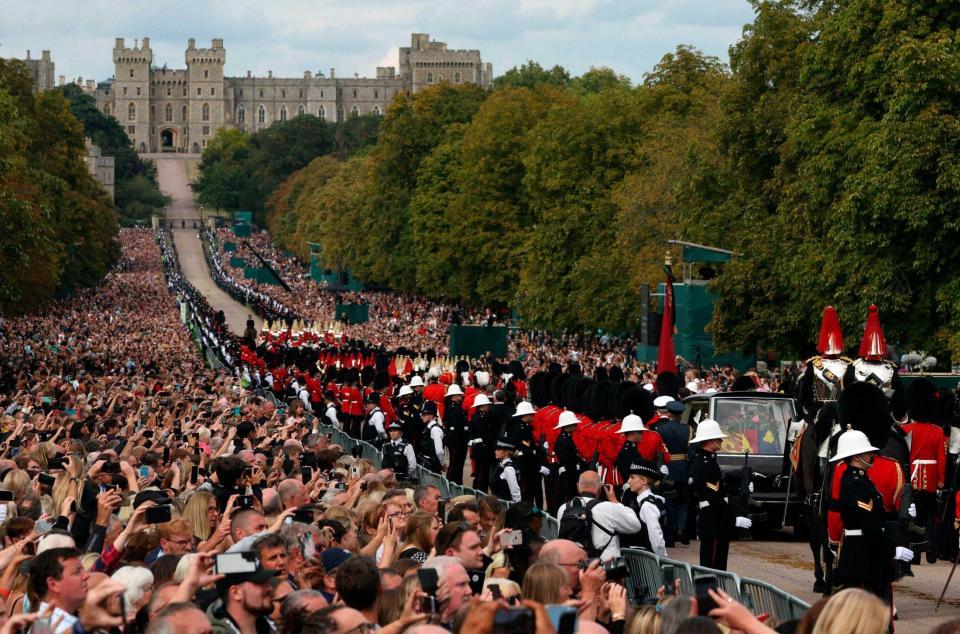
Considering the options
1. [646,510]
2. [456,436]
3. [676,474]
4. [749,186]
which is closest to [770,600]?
[646,510]

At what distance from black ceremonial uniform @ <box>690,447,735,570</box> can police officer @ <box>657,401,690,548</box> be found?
1.97m

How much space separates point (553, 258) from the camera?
209 feet

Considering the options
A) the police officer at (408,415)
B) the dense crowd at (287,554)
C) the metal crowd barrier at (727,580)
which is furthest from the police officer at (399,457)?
the metal crowd barrier at (727,580)

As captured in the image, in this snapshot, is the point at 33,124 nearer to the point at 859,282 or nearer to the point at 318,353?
the point at 318,353

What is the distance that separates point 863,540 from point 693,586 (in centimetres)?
190

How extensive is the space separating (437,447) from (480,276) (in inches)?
2119

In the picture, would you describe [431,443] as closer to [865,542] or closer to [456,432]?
[456,432]

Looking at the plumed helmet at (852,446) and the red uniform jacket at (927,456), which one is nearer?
the plumed helmet at (852,446)

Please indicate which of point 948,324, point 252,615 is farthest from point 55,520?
point 948,324

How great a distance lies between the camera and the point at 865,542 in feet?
42.0

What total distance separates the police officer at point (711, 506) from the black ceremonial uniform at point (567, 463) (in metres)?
4.38

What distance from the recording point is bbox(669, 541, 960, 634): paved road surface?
14461mm

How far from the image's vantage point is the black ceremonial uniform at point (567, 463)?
66.7 feet

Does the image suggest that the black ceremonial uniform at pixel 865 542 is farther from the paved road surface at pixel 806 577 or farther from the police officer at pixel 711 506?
the police officer at pixel 711 506
